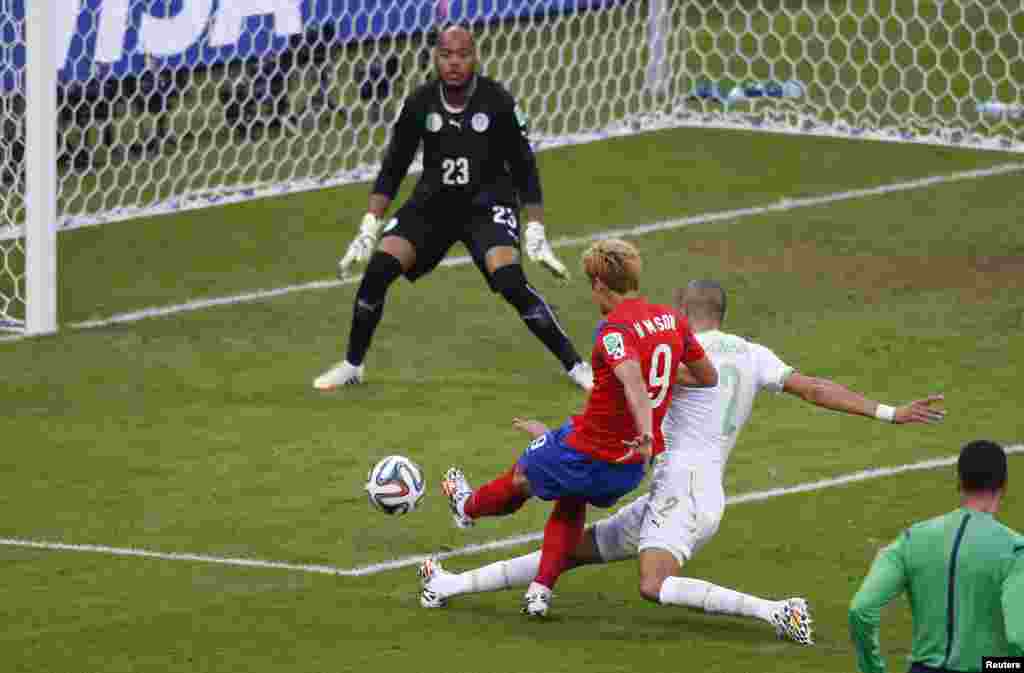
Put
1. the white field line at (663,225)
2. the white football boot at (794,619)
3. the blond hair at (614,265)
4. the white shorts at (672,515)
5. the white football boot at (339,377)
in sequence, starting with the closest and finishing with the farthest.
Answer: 1. the white football boot at (794,619)
2. the blond hair at (614,265)
3. the white shorts at (672,515)
4. the white football boot at (339,377)
5. the white field line at (663,225)

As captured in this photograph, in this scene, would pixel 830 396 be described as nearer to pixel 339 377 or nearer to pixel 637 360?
pixel 637 360

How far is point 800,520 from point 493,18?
33.6ft

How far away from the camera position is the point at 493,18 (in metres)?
19.7

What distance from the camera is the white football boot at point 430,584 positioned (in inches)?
352

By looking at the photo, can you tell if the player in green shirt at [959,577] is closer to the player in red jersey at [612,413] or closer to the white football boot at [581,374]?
the player in red jersey at [612,413]

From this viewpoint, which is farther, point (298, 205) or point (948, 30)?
point (948, 30)

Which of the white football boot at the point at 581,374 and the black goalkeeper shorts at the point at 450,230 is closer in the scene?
the black goalkeeper shorts at the point at 450,230

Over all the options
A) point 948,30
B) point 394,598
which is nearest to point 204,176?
point 948,30

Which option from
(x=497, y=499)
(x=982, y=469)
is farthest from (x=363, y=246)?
(x=982, y=469)

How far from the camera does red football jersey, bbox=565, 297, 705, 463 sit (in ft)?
27.7

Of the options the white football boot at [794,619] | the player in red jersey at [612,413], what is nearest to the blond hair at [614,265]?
the player in red jersey at [612,413]

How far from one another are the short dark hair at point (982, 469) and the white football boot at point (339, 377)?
22.6ft

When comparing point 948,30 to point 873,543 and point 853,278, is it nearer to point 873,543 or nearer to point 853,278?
→ point 853,278

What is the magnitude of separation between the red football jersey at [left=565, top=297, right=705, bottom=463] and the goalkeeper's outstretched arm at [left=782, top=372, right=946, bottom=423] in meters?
0.45
